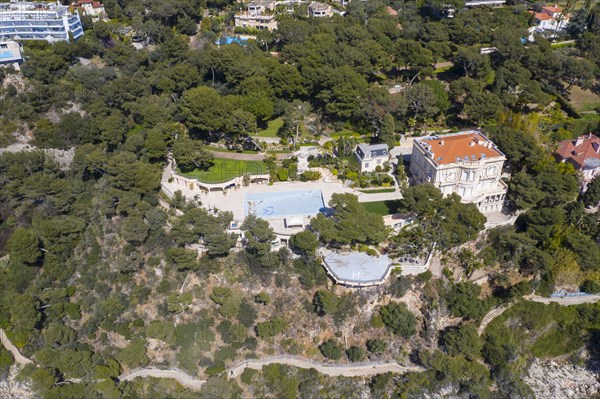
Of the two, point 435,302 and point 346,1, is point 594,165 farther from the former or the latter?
point 346,1

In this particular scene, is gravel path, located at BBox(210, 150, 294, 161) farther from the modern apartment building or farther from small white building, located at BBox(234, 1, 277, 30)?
the modern apartment building

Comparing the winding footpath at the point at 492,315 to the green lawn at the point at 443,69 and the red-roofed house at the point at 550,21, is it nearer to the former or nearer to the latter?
the green lawn at the point at 443,69

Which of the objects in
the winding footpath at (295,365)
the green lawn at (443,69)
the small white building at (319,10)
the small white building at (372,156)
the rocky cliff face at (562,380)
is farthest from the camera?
the small white building at (319,10)

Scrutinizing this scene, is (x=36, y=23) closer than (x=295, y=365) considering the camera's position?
No

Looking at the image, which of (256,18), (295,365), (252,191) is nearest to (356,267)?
(295,365)

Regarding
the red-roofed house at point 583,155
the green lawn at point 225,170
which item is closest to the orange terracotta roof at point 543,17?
the red-roofed house at point 583,155

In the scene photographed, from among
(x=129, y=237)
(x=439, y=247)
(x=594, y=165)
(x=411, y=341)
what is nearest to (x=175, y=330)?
(x=129, y=237)

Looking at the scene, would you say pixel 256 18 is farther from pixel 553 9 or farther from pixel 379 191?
pixel 553 9
